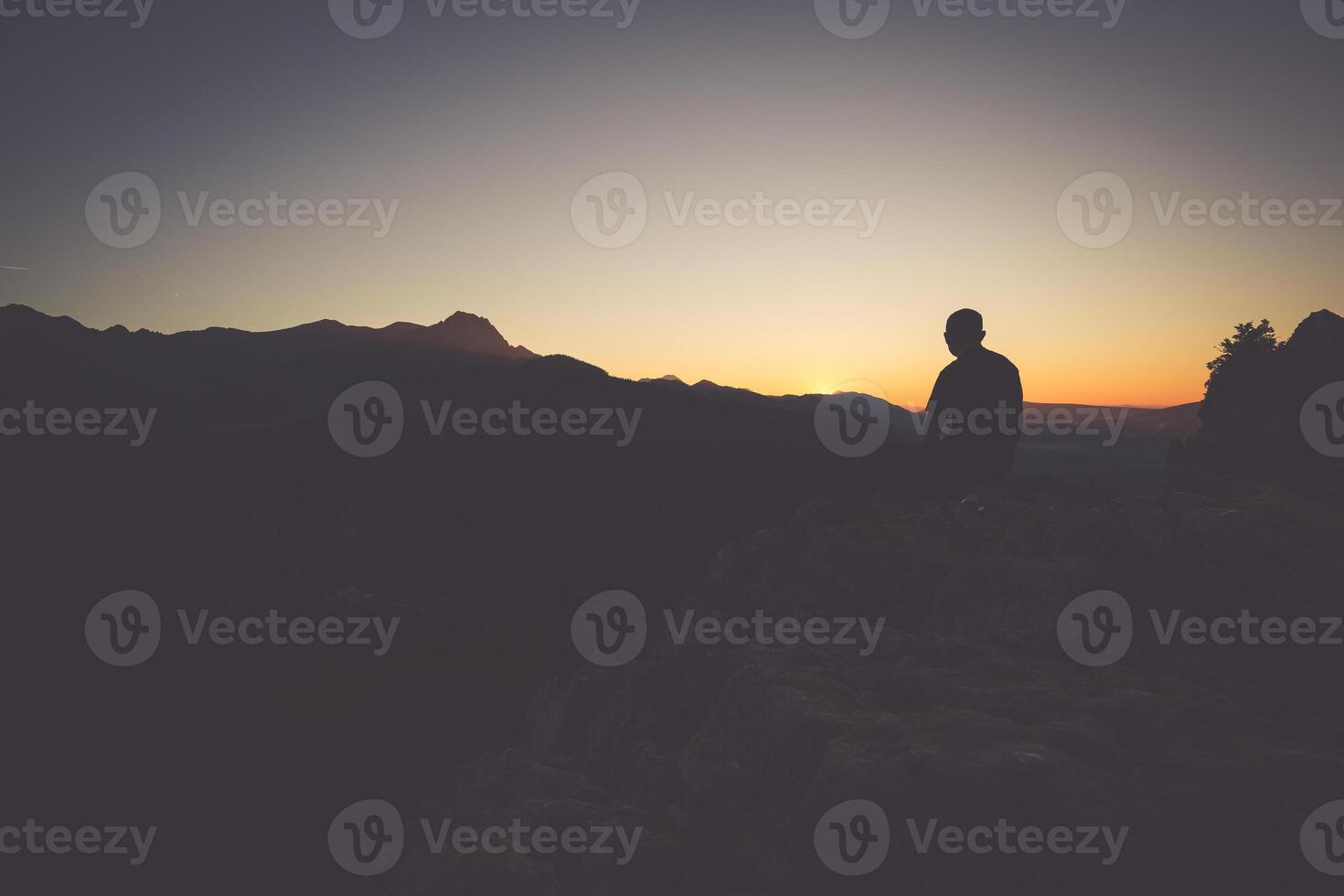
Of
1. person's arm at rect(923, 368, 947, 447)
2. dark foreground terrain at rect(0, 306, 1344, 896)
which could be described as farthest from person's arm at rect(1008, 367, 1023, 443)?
dark foreground terrain at rect(0, 306, 1344, 896)

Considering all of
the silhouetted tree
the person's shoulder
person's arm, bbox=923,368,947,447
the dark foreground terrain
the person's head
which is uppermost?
the silhouetted tree

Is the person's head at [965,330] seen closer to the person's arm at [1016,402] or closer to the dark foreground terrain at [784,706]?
the person's arm at [1016,402]

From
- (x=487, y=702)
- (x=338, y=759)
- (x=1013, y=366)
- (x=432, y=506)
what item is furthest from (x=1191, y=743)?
(x=432, y=506)

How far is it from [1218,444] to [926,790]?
110 feet

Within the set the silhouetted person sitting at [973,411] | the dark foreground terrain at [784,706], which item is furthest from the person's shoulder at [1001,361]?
the dark foreground terrain at [784,706]

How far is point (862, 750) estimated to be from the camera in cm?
495

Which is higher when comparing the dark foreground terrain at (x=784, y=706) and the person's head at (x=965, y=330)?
the person's head at (x=965, y=330)

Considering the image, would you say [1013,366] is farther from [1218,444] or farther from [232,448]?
[232,448]

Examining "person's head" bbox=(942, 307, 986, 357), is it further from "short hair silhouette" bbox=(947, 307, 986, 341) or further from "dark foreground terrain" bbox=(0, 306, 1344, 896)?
"dark foreground terrain" bbox=(0, 306, 1344, 896)

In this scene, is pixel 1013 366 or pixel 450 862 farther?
pixel 1013 366

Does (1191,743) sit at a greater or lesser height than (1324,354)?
lesser

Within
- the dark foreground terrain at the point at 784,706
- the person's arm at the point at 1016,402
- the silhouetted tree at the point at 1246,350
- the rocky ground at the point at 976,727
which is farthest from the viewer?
the silhouetted tree at the point at 1246,350

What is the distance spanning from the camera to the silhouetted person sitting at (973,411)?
27.4 feet

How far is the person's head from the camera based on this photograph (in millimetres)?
8625
